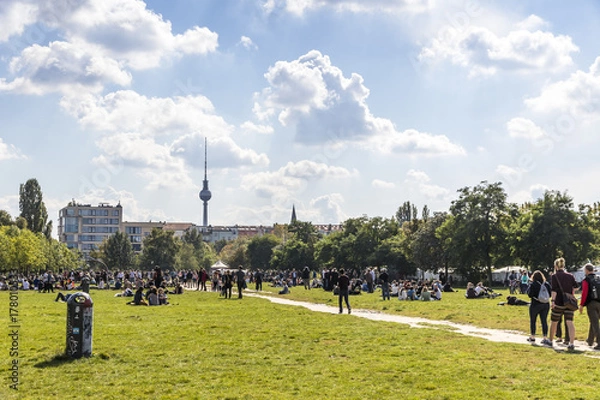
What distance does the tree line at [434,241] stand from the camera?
56.0 metres

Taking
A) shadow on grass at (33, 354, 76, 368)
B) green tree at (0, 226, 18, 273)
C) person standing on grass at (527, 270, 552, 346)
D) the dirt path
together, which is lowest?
the dirt path

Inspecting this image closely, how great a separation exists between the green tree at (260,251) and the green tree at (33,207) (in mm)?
45514

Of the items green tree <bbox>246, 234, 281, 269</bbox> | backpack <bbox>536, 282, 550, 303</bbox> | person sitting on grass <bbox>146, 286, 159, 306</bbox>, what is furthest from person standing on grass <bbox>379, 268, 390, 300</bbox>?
green tree <bbox>246, 234, 281, 269</bbox>

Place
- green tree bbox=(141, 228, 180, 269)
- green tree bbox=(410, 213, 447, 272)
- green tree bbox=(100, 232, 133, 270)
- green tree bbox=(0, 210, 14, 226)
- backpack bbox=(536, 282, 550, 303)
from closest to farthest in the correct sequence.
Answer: backpack bbox=(536, 282, 550, 303)
green tree bbox=(410, 213, 447, 272)
green tree bbox=(0, 210, 14, 226)
green tree bbox=(141, 228, 180, 269)
green tree bbox=(100, 232, 133, 270)

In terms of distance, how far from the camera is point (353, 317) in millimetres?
23828

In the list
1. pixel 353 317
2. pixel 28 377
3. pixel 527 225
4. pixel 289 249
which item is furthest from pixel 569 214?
pixel 289 249

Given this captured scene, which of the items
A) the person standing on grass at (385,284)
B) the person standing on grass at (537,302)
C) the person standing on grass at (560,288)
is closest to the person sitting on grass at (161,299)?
the person standing on grass at (385,284)

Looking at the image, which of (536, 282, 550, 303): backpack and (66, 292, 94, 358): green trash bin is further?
(536, 282, 550, 303): backpack

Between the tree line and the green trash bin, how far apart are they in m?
48.1

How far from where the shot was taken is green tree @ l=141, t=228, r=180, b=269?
11768cm

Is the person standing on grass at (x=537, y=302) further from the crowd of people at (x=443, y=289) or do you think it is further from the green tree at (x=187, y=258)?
the green tree at (x=187, y=258)

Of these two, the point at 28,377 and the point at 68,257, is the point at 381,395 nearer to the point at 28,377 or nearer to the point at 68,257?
the point at 28,377

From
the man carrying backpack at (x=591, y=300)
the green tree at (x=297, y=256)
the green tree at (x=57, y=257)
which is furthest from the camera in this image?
the green tree at (x=297, y=256)

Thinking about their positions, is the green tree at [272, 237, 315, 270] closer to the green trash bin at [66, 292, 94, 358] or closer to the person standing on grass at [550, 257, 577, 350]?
the person standing on grass at [550, 257, 577, 350]
